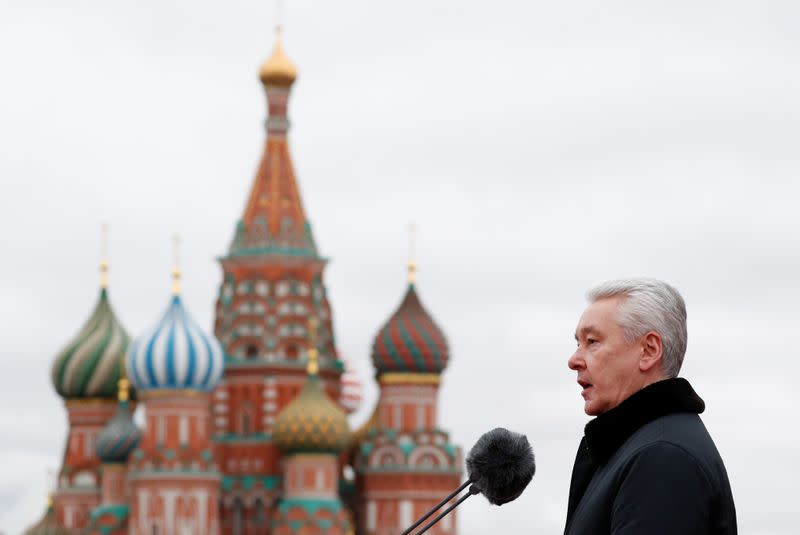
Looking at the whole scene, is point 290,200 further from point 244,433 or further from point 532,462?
point 532,462

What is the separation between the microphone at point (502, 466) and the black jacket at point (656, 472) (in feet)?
1.69

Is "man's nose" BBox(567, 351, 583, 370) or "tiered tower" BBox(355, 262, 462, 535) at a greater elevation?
"tiered tower" BBox(355, 262, 462, 535)

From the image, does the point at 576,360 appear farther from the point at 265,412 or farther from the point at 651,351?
the point at 265,412

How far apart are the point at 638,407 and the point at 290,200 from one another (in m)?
53.4

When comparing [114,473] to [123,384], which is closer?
[114,473]

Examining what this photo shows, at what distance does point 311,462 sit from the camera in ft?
178

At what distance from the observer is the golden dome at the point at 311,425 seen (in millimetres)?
53938

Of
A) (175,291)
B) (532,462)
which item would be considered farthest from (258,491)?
(532,462)

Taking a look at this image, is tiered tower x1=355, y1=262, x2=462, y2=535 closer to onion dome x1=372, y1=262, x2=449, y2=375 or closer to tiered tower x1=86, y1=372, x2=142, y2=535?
onion dome x1=372, y1=262, x2=449, y2=375

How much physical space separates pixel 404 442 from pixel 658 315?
167 feet

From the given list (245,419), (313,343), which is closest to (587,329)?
(313,343)

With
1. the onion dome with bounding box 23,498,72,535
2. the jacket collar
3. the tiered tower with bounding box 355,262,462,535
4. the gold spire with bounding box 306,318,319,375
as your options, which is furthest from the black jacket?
the onion dome with bounding box 23,498,72,535

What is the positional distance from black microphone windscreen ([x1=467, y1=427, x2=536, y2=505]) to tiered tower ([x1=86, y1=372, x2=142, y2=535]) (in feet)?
168

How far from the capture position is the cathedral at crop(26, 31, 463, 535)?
5397cm
